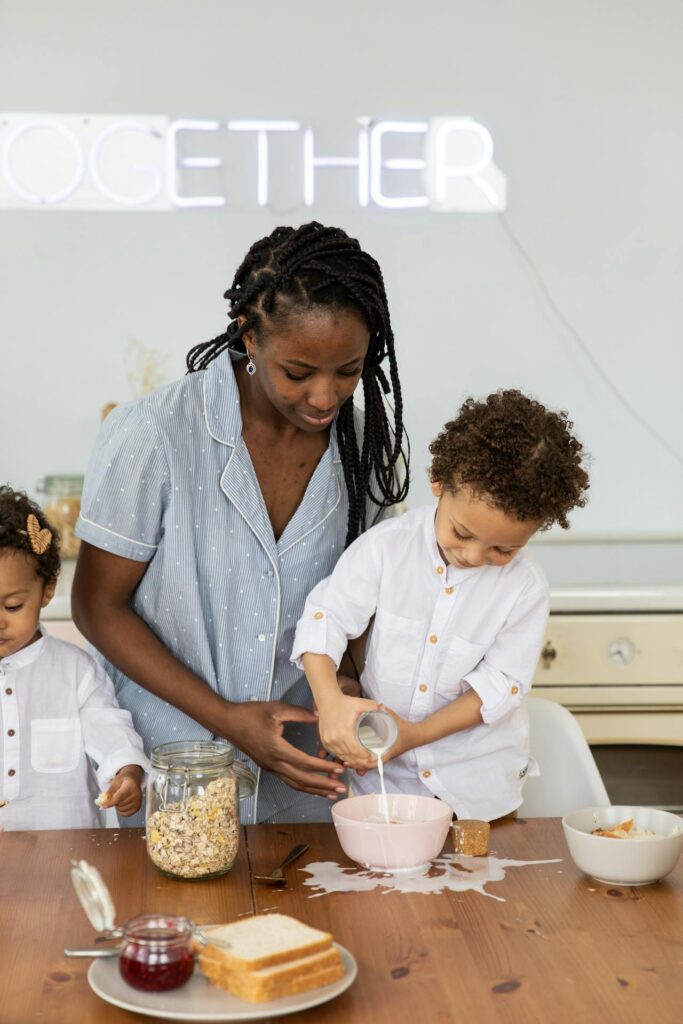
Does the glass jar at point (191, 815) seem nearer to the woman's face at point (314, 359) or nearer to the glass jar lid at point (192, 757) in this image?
the glass jar lid at point (192, 757)

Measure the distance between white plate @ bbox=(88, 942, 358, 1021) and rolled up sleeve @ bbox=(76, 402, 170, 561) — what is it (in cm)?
68

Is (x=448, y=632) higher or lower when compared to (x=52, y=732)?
higher

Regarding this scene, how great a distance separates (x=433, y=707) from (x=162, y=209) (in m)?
1.62

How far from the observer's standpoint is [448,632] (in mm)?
1646

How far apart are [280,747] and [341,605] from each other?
9.2 inches

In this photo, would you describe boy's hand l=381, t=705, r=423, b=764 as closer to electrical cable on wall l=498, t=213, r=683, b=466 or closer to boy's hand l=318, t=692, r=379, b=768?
boy's hand l=318, t=692, r=379, b=768

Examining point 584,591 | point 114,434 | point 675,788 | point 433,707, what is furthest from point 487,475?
point 675,788

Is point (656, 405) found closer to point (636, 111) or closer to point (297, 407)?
point (636, 111)

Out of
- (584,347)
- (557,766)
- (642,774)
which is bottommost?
(642,774)

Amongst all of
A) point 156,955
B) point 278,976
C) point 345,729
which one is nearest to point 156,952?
point 156,955

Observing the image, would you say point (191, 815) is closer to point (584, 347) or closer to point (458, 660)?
point (458, 660)

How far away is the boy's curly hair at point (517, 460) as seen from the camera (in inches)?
58.4

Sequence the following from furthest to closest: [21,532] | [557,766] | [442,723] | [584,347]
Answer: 1. [584,347]
2. [557,766]
3. [21,532]
4. [442,723]

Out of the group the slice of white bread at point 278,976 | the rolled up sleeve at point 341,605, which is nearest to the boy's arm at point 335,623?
the rolled up sleeve at point 341,605
